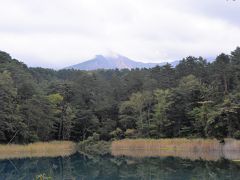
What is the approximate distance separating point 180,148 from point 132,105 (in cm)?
1439

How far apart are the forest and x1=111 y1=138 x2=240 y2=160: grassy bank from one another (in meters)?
2.75

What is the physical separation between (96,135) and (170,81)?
11495 millimetres

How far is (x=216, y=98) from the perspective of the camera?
40031mm

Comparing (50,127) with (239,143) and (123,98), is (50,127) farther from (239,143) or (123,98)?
(239,143)

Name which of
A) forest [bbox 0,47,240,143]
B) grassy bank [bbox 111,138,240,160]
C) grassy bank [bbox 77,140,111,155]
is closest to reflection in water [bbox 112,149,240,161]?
grassy bank [bbox 111,138,240,160]

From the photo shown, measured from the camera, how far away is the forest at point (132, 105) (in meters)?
40.7

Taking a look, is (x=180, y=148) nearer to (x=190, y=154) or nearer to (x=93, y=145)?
(x=190, y=154)

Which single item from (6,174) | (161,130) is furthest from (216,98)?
(6,174)

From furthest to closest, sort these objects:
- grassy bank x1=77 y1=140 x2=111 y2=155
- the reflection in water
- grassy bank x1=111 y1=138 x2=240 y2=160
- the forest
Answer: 1. grassy bank x1=77 y1=140 x2=111 y2=155
2. the forest
3. grassy bank x1=111 y1=138 x2=240 y2=160
4. the reflection in water

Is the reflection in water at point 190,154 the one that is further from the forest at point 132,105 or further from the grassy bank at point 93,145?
the grassy bank at point 93,145

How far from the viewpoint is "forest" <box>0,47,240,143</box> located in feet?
133

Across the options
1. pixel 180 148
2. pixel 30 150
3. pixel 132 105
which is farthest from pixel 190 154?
pixel 132 105

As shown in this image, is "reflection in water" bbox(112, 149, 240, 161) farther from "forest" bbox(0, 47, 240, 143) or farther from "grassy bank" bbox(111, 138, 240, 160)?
"forest" bbox(0, 47, 240, 143)

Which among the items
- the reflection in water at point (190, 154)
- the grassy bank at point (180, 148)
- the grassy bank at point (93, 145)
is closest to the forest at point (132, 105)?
the grassy bank at point (93, 145)
